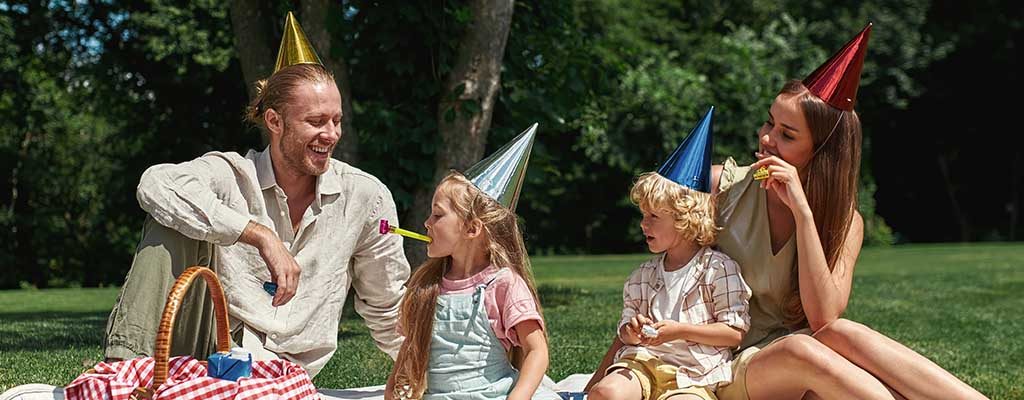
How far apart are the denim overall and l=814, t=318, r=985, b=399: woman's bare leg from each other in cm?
91

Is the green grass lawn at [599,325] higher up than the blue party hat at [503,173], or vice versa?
the blue party hat at [503,173]

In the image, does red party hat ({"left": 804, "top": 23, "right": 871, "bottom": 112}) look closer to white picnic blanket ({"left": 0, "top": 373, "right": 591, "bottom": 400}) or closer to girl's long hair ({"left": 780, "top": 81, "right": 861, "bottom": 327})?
girl's long hair ({"left": 780, "top": 81, "right": 861, "bottom": 327})

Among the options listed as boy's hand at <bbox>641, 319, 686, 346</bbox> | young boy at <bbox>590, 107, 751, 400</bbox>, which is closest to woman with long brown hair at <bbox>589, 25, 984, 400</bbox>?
young boy at <bbox>590, 107, 751, 400</bbox>

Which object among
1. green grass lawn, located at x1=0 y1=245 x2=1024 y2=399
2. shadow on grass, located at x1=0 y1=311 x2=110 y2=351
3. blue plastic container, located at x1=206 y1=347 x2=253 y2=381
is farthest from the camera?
shadow on grass, located at x1=0 y1=311 x2=110 y2=351

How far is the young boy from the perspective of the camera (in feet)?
10.3

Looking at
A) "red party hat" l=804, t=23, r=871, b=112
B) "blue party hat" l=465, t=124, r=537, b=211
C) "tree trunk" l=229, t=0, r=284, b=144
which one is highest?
"tree trunk" l=229, t=0, r=284, b=144

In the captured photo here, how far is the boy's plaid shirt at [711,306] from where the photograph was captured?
10.5 ft

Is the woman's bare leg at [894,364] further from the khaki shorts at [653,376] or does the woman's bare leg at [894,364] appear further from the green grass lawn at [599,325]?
the green grass lawn at [599,325]

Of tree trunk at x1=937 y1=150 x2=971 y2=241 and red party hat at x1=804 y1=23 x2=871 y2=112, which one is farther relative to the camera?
tree trunk at x1=937 y1=150 x2=971 y2=241

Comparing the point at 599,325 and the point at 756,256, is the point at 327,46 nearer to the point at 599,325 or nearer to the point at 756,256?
the point at 599,325

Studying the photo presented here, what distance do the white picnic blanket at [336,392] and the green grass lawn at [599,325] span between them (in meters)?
Result: 0.47

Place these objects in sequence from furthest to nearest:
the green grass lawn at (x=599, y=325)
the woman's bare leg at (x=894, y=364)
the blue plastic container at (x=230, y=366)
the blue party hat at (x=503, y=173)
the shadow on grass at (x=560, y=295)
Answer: the shadow on grass at (x=560, y=295) < the green grass lawn at (x=599, y=325) < the blue party hat at (x=503, y=173) < the woman's bare leg at (x=894, y=364) < the blue plastic container at (x=230, y=366)

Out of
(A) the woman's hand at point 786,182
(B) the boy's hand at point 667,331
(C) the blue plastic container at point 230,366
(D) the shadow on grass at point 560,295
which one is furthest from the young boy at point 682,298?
(D) the shadow on grass at point 560,295

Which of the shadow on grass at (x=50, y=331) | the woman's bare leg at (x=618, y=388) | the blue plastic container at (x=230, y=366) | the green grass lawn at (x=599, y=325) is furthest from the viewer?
the shadow on grass at (x=50, y=331)
